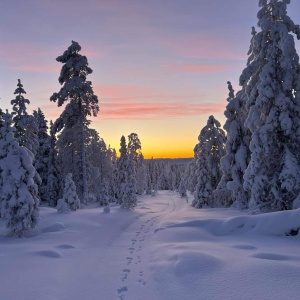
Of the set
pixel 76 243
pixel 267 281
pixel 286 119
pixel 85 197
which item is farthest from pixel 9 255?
pixel 85 197

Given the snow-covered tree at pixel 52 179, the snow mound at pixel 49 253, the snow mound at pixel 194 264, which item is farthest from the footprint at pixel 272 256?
the snow-covered tree at pixel 52 179

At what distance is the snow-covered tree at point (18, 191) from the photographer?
1700cm

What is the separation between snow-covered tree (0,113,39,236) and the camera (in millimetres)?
17000

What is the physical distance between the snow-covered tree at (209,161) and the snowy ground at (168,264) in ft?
59.3

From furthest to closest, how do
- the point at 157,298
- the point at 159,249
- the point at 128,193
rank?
the point at 128,193
the point at 159,249
the point at 157,298

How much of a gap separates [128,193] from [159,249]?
20.2m

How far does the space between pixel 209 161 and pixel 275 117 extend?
1648cm

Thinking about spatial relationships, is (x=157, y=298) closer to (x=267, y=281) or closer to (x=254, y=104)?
(x=267, y=281)

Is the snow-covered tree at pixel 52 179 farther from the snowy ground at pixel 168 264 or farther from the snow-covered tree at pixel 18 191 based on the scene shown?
the snowy ground at pixel 168 264

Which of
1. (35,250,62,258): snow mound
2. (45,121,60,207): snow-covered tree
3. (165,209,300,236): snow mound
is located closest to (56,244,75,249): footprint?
(35,250,62,258): snow mound

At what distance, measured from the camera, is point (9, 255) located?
37.2 ft

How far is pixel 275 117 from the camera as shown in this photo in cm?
1823

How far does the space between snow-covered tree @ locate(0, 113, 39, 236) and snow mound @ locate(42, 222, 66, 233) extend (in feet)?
2.28

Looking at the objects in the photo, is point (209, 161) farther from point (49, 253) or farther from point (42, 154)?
point (49, 253)
